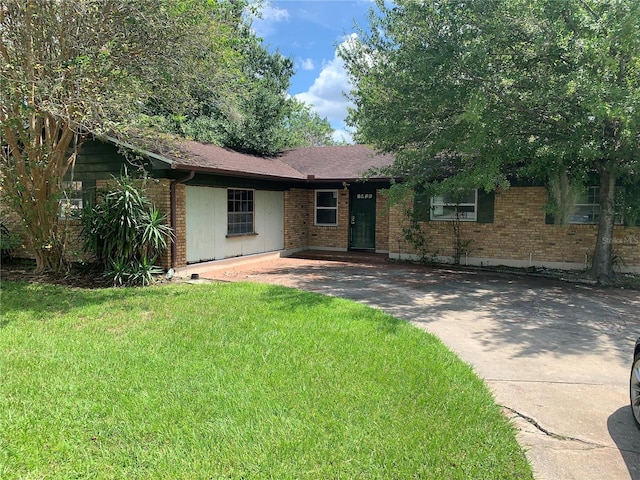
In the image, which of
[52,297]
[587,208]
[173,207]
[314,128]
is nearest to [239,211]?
[173,207]

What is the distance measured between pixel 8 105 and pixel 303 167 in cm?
910

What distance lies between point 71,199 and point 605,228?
42.4 ft

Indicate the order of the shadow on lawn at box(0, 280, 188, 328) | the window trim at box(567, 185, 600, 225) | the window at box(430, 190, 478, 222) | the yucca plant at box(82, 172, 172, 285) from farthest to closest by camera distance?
the window at box(430, 190, 478, 222)
the window trim at box(567, 185, 600, 225)
the yucca plant at box(82, 172, 172, 285)
the shadow on lawn at box(0, 280, 188, 328)

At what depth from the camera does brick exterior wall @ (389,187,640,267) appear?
34.4 ft

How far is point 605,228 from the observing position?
9.47 m

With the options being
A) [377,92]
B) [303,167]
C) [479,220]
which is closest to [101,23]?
[377,92]

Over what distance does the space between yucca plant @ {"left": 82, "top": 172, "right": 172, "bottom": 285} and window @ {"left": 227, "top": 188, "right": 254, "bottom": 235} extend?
2364mm

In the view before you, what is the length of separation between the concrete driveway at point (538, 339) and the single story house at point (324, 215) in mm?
1144

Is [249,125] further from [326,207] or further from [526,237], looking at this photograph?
[526,237]

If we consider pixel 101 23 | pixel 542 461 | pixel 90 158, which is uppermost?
pixel 101 23

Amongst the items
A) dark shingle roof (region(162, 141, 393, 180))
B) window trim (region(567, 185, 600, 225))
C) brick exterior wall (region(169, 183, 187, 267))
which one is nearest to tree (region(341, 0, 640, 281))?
window trim (region(567, 185, 600, 225))

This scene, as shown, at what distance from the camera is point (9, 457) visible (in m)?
2.79

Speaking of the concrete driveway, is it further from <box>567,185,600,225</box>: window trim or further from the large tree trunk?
<box>567,185,600,225</box>: window trim

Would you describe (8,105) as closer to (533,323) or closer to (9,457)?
(9,457)
